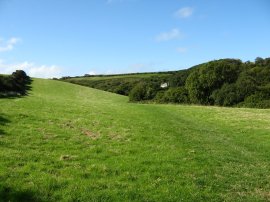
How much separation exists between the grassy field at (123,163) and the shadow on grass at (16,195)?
0.09 feet

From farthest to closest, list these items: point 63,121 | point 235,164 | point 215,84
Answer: point 215,84, point 63,121, point 235,164

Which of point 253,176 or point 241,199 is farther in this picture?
point 253,176

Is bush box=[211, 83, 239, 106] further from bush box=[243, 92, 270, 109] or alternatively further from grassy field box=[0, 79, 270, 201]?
grassy field box=[0, 79, 270, 201]

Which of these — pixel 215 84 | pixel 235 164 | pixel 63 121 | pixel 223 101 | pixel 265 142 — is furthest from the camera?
pixel 215 84

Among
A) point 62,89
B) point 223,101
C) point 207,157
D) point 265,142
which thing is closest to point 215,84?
point 223,101

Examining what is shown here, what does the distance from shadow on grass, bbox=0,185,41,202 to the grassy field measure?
0.03 m

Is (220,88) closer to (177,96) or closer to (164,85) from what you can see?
(177,96)

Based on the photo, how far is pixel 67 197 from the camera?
10773 mm

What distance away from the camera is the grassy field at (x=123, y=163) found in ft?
37.7

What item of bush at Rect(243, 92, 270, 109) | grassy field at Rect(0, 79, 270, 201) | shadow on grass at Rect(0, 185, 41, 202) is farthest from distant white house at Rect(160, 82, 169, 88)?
shadow on grass at Rect(0, 185, 41, 202)

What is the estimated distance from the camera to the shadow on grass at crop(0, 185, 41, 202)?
1039cm

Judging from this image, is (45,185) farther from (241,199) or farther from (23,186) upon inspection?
(241,199)

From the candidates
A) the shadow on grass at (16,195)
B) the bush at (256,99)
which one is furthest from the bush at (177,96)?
the shadow on grass at (16,195)

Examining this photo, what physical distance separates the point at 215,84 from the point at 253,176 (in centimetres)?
8753
